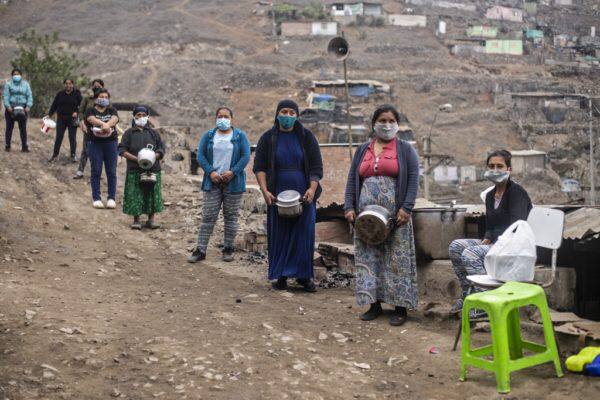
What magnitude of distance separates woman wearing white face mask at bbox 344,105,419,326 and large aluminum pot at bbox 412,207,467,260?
4.11ft

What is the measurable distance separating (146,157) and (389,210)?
454cm

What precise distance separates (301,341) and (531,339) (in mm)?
1755

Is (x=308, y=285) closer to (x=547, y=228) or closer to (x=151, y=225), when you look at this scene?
(x=547, y=228)

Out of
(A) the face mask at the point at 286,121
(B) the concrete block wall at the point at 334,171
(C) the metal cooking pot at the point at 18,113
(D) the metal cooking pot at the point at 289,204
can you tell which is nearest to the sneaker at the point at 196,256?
(D) the metal cooking pot at the point at 289,204

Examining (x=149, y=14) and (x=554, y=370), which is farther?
(x=149, y=14)

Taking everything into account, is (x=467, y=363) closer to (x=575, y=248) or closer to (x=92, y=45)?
(x=575, y=248)

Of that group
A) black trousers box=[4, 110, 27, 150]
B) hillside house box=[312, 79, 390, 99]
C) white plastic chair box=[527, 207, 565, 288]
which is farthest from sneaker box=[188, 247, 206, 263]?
hillside house box=[312, 79, 390, 99]

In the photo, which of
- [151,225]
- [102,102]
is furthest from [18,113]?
[151,225]

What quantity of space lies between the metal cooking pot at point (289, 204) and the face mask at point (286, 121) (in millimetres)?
672

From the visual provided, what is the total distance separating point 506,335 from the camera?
15.2ft

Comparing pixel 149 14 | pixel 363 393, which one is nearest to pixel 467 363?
pixel 363 393

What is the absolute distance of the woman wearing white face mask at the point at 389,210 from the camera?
21.5ft

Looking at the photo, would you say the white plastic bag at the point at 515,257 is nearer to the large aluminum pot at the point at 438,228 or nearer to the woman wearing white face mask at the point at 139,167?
the large aluminum pot at the point at 438,228

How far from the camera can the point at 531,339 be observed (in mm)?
5797
